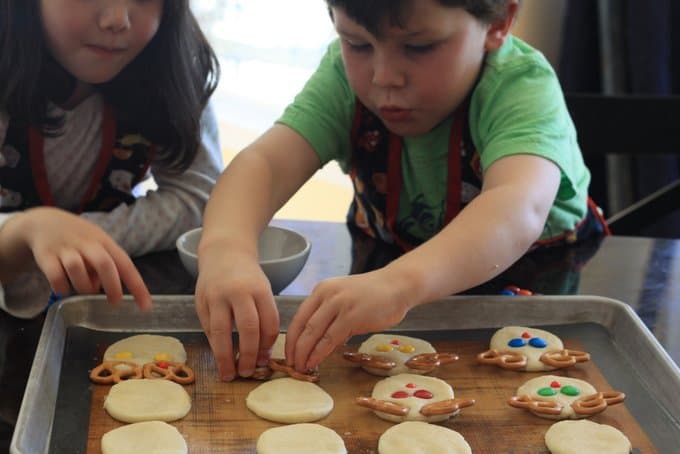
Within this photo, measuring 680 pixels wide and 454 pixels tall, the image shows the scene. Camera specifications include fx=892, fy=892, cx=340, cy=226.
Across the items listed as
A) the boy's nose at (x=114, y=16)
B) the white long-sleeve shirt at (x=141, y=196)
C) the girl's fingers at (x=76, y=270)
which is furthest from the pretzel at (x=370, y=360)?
the boy's nose at (x=114, y=16)

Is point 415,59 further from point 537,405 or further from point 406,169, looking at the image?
point 537,405

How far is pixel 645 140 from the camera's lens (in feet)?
4.79

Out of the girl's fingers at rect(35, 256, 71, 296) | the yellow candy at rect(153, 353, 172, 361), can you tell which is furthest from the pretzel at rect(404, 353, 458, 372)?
the girl's fingers at rect(35, 256, 71, 296)

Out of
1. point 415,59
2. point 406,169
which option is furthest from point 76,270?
point 406,169

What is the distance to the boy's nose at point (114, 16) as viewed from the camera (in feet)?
3.37

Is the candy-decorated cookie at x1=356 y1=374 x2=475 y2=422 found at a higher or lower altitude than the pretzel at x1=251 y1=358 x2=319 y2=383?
higher

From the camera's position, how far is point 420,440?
74 cm

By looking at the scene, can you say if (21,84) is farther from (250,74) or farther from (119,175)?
(250,74)

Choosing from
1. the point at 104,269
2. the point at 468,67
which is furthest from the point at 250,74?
the point at 104,269

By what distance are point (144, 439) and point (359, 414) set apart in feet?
0.61

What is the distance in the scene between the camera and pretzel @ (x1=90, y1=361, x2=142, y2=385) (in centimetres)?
80

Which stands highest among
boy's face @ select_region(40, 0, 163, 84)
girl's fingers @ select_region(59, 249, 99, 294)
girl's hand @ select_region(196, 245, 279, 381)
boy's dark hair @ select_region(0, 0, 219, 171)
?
boy's face @ select_region(40, 0, 163, 84)

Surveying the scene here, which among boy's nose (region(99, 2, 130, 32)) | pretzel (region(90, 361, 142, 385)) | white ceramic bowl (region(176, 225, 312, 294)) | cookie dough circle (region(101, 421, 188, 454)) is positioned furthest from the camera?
boy's nose (region(99, 2, 130, 32))

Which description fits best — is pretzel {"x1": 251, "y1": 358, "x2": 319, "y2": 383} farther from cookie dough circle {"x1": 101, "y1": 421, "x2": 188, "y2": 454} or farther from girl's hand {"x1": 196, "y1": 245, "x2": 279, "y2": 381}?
cookie dough circle {"x1": 101, "y1": 421, "x2": 188, "y2": 454}
